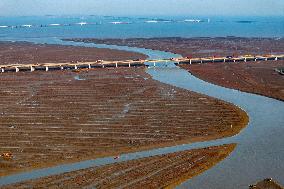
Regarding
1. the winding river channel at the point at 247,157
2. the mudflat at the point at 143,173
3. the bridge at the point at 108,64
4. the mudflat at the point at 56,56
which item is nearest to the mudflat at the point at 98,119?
the winding river channel at the point at 247,157

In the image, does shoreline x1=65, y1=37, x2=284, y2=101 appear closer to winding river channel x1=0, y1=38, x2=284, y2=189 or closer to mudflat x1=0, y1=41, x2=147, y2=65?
winding river channel x1=0, y1=38, x2=284, y2=189

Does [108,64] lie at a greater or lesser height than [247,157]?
greater

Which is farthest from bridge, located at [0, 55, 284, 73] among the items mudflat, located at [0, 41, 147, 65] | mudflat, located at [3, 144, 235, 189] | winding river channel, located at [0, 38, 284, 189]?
mudflat, located at [3, 144, 235, 189]

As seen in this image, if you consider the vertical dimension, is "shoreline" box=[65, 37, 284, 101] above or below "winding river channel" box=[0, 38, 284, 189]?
above

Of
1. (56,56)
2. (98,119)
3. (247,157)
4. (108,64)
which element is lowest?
(247,157)

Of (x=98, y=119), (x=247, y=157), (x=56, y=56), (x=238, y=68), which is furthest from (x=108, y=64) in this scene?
(x=247, y=157)

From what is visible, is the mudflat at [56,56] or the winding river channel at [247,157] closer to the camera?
the winding river channel at [247,157]

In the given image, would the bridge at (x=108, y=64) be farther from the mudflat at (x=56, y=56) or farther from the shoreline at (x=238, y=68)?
the mudflat at (x=56, y=56)

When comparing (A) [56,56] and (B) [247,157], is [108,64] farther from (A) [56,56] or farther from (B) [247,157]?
(B) [247,157]

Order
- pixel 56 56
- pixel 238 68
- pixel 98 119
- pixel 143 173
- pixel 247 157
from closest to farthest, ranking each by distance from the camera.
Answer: pixel 143 173 < pixel 247 157 < pixel 98 119 < pixel 238 68 < pixel 56 56

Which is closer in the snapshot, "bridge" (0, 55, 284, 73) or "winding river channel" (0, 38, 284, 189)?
"winding river channel" (0, 38, 284, 189)

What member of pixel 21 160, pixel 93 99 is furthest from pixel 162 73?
pixel 21 160
